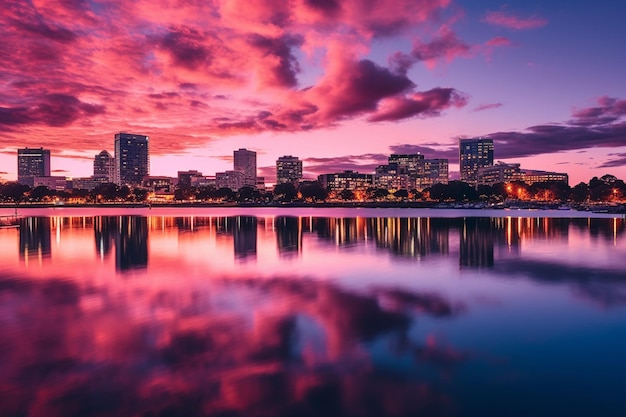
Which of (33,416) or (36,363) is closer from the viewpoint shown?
(33,416)

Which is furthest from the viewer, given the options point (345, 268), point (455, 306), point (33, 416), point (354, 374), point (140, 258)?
point (140, 258)

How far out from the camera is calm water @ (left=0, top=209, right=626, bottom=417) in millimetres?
10328

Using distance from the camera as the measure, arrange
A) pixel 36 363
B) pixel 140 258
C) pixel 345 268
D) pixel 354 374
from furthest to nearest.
Result: pixel 140 258
pixel 345 268
pixel 36 363
pixel 354 374

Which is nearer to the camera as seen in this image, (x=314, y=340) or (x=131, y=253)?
(x=314, y=340)

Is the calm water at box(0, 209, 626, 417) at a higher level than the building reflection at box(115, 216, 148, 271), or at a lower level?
lower

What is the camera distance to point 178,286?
23.7m

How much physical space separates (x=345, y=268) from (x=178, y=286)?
35.8ft

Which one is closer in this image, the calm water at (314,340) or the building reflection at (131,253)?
the calm water at (314,340)

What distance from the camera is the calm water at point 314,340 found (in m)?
10.3

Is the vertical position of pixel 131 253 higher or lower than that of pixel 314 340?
higher

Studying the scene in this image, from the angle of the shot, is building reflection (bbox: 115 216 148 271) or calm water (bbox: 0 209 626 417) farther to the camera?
building reflection (bbox: 115 216 148 271)

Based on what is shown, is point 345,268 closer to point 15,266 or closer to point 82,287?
point 82,287

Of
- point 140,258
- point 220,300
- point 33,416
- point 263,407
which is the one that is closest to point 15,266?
point 140,258

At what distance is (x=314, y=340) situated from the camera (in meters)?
14.6
